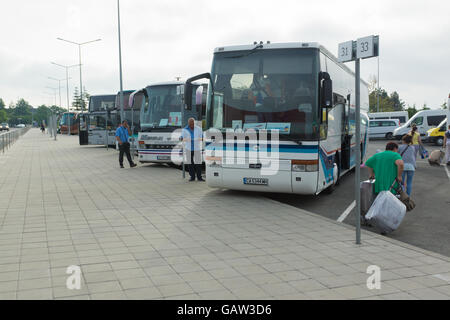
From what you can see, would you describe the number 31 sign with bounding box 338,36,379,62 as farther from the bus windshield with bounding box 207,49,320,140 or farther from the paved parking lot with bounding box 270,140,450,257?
the bus windshield with bounding box 207,49,320,140

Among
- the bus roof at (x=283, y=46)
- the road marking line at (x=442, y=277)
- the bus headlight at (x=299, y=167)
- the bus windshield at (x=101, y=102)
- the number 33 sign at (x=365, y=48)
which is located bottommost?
the road marking line at (x=442, y=277)

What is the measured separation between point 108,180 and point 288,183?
628 cm

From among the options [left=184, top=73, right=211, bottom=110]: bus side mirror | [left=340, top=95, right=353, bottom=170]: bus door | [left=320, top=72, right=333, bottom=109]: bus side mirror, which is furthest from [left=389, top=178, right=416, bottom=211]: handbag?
[left=184, top=73, right=211, bottom=110]: bus side mirror

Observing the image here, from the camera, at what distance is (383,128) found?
40.9m

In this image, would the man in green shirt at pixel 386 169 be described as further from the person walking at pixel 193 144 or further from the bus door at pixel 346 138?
the person walking at pixel 193 144

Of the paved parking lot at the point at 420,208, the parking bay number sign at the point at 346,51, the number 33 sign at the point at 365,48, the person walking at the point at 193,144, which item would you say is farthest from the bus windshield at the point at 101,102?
the number 33 sign at the point at 365,48

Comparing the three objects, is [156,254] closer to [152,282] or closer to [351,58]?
Answer: [152,282]

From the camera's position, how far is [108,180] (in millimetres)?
13672

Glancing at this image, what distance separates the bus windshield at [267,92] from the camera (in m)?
9.40

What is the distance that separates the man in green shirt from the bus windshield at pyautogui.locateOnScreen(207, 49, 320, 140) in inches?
67.2

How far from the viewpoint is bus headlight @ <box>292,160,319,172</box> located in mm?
9352

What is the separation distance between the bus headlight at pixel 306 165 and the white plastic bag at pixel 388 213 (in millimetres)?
2163
